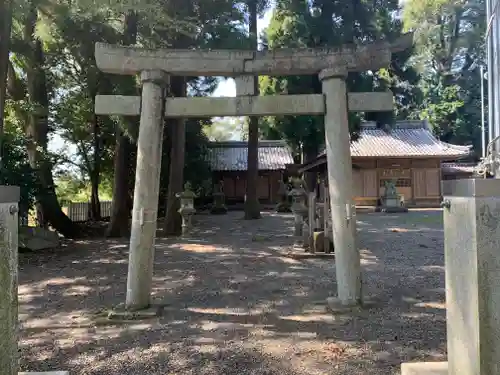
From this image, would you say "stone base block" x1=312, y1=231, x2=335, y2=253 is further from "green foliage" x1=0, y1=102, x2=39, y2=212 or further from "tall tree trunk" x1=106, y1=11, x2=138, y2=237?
"tall tree trunk" x1=106, y1=11, x2=138, y2=237

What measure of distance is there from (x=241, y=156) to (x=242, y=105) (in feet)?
80.2

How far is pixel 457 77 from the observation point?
32188mm

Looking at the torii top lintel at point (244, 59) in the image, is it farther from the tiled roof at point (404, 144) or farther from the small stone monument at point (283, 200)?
the tiled roof at point (404, 144)

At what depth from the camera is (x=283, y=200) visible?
83.9 ft

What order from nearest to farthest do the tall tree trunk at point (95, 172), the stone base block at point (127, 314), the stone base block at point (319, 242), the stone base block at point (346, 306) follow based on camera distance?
the stone base block at point (127, 314), the stone base block at point (346, 306), the stone base block at point (319, 242), the tall tree trunk at point (95, 172)

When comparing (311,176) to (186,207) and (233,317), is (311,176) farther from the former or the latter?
(233,317)

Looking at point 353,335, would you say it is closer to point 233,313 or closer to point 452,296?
point 233,313

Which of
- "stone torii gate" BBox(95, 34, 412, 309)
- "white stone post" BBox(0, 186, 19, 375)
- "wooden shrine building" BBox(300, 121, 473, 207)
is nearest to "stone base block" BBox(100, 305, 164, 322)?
"stone torii gate" BBox(95, 34, 412, 309)

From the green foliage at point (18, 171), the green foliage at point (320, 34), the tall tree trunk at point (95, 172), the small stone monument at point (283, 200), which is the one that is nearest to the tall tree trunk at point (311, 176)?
the small stone monument at point (283, 200)

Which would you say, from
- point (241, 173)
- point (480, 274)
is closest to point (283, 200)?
point (241, 173)

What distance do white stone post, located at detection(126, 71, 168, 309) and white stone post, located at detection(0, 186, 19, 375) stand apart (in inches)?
121

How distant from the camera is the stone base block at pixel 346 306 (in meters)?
5.40

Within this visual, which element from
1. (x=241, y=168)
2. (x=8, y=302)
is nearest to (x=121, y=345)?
(x=8, y=302)

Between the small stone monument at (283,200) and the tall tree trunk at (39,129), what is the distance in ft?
40.9
